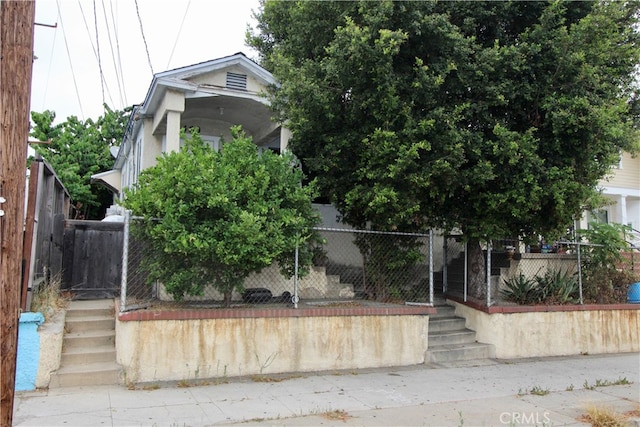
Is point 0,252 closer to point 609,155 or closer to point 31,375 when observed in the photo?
point 31,375

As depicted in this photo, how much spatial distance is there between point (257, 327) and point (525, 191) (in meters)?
4.78

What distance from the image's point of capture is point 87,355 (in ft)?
22.0

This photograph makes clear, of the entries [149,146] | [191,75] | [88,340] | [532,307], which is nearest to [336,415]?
[88,340]

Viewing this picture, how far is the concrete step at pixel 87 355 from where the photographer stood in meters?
6.60

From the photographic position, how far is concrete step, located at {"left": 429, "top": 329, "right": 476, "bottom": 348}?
30.2 ft

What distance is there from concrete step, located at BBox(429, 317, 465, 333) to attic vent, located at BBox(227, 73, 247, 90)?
615 centimetres

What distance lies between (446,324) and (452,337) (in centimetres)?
42

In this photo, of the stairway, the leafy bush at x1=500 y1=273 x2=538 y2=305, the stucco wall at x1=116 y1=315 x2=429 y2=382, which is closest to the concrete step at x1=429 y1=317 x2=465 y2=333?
the stairway

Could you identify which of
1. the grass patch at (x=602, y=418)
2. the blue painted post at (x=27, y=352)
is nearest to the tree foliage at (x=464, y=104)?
the grass patch at (x=602, y=418)

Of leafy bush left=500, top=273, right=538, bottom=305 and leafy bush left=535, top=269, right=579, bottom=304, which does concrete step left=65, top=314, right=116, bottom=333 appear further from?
leafy bush left=535, top=269, right=579, bottom=304

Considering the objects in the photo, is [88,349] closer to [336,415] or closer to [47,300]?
[47,300]

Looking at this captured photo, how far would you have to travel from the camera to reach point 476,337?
31.7ft

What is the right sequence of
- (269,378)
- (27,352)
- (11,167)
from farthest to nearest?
(269,378)
(27,352)
(11,167)

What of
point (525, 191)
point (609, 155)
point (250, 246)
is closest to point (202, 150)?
point (250, 246)
